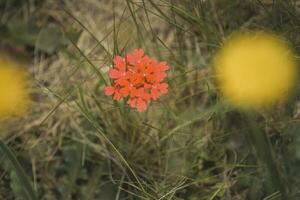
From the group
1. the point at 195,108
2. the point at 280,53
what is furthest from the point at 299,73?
the point at 195,108

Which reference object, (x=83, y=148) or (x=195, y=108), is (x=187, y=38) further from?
(x=83, y=148)

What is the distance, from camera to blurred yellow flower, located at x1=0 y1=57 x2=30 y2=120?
60.9 inches

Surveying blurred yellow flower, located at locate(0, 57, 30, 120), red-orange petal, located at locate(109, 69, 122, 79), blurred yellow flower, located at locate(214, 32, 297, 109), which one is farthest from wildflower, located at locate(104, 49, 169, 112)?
blurred yellow flower, located at locate(0, 57, 30, 120)

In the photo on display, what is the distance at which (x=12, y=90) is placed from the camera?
1577 mm

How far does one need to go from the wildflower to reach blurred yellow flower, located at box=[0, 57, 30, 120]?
1.35ft

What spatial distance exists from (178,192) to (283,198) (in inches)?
11.5

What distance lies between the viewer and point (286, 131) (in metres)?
1.30

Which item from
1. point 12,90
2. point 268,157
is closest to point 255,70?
point 268,157

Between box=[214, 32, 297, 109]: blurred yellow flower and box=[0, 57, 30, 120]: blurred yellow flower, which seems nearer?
box=[214, 32, 297, 109]: blurred yellow flower

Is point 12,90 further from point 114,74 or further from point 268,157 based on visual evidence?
point 268,157

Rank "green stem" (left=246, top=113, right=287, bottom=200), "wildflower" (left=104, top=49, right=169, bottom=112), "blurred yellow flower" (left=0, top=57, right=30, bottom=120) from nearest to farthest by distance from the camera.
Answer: "green stem" (left=246, top=113, right=287, bottom=200), "wildflower" (left=104, top=49, right=169, bottom=112), "blurred yellow flower" (left=0, top=57, right=30, bottom=120)

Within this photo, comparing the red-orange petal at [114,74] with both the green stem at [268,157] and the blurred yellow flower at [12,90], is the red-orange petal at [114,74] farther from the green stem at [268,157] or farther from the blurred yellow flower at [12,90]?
the blurred yellow flower at [12,90]

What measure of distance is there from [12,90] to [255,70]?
0.68 m

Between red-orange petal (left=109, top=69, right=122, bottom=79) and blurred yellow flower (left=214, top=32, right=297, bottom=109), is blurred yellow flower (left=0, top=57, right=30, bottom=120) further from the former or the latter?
blurred yellow flower (left=214, top=32, right=297, bottom=109)
